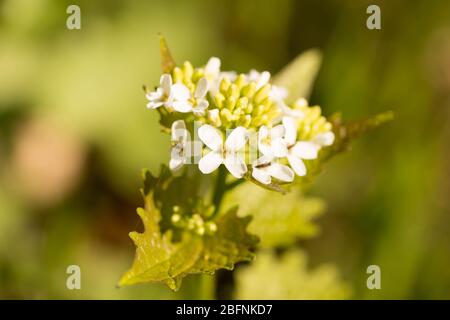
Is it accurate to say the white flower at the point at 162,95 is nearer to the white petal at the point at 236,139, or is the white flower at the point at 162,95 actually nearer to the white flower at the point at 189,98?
the white flower at the point at 189,98

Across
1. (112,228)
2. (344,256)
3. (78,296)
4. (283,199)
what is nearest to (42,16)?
(112,228)

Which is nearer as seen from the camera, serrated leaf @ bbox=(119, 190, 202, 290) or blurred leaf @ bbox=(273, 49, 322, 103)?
serrated leaf @ bbox=(119, 190, 202, 290)

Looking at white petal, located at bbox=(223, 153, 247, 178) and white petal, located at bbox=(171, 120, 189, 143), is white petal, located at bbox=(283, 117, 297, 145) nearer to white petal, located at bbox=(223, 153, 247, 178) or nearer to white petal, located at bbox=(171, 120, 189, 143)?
white petal, located at bbox=(223, 153, 247, 178)

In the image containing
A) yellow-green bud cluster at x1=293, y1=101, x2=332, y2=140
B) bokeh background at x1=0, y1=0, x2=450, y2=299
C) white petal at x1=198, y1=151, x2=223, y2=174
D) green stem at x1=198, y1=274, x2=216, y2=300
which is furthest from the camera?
bokeh background at x1=0, y1=0, x2=450, y2=299

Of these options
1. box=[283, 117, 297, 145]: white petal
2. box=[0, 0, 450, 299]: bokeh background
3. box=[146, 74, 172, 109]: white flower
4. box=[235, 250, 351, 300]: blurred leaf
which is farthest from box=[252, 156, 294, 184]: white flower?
box=[0, 0, 450, 299]: bokeh background

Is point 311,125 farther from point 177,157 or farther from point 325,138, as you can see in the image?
point 177,157

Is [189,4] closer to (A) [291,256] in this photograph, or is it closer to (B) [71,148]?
(B) [71,148]

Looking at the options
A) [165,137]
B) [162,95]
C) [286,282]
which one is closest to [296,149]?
[162,95]
